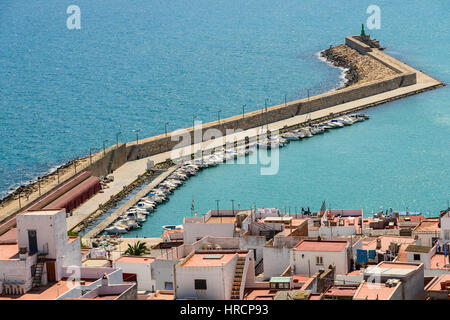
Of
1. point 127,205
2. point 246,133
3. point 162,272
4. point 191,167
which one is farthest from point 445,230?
point 246,133

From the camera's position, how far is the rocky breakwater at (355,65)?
317ft

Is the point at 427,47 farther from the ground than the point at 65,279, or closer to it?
farther from the ground

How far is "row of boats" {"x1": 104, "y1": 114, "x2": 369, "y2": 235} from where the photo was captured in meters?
53.9

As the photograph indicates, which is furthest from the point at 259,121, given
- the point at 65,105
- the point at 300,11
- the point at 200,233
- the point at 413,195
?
the point at 300,11

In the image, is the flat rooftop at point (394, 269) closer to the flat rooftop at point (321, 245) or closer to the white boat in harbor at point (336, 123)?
the flat rooftop at point (321, 245)

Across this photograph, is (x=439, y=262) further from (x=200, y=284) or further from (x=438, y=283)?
(x=200, y=284)

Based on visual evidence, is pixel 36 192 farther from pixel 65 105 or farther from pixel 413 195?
pixel 65 105

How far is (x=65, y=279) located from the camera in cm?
2633

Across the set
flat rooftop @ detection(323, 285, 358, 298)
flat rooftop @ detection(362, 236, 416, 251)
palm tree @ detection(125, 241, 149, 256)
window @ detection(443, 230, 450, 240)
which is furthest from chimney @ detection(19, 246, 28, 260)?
palm tree @ detection(125, 241, 149, 256)

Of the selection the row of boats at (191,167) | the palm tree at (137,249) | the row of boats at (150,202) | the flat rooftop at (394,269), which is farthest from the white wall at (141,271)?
the row of boats at (150,202)

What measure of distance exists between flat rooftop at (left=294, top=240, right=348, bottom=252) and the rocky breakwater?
64.4 meters

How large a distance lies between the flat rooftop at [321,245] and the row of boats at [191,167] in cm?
1886

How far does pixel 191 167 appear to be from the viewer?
2564 inches
